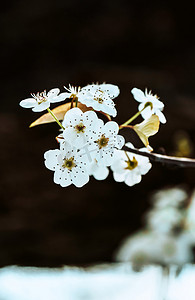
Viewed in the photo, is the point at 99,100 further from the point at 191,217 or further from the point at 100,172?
the point at 191,217

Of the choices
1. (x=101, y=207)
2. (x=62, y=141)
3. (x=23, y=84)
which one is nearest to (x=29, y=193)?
(x=101, y=207)

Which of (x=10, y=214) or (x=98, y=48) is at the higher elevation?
(x=98, y=48)

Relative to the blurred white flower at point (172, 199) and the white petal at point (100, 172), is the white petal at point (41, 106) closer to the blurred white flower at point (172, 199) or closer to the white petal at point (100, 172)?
the white petal at point (100, 172)

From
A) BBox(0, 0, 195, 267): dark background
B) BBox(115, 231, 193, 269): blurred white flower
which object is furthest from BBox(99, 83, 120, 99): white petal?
BBox(0, 0, 195, 267): dark background

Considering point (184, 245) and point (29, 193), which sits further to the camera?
point (29, 193)

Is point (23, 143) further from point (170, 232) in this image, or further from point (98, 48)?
point (170, 232)

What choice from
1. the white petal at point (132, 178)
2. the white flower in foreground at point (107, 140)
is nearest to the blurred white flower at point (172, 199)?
the white petal at point (132, 178)
